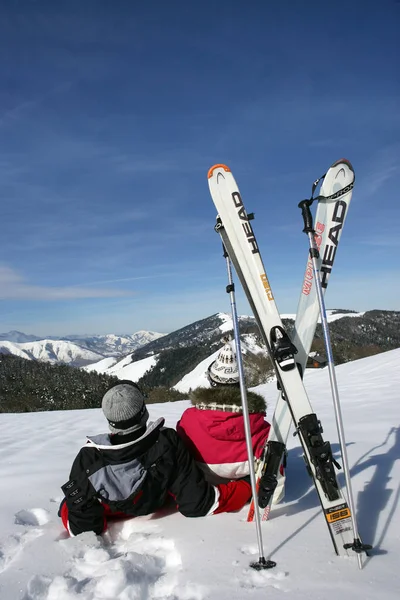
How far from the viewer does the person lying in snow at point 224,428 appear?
3424 mm

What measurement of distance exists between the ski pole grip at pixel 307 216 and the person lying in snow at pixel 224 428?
1258mm

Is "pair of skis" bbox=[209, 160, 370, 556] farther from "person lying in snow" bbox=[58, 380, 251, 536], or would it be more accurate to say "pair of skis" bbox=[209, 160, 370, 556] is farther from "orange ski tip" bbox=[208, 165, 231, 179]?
"person lying in snow" bbox=[58, 380, 251, 536]

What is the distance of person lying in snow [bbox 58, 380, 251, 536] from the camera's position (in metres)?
3.01

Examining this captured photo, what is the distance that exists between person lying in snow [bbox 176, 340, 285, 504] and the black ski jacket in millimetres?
278

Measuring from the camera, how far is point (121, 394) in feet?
10.0

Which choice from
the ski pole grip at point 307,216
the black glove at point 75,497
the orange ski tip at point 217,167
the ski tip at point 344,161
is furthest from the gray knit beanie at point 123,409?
the ski tip at point 344,161

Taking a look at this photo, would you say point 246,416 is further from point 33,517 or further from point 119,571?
point 33,517

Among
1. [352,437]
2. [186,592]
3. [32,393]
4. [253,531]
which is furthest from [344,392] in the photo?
[32,393]

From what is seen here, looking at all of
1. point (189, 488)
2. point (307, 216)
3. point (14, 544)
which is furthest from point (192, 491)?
point (307, 216)

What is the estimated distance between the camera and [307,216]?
3100 mm

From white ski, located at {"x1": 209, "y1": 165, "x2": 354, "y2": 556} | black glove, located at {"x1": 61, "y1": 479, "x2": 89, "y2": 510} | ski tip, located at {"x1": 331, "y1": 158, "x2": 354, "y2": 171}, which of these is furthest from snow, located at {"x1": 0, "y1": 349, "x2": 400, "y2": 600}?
ski tip, located at {"x1": 331, "y1": 158, "x2": 354, "y2": 171}

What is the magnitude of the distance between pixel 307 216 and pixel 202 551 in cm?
252

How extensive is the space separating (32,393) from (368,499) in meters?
51.0

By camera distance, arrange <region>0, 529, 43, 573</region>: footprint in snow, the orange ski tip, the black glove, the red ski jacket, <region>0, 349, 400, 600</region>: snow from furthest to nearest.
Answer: the orange ski tip → the red ski jacket → the black glove → <region>0, 529, 43, 573</region>: footprint in snow → <region>0, 349, 400, 600</region>: snow
